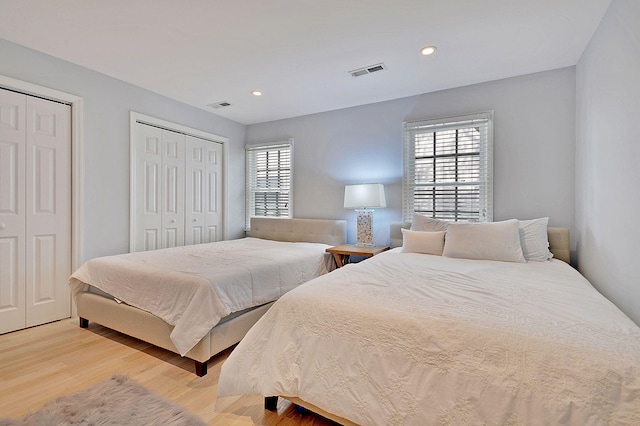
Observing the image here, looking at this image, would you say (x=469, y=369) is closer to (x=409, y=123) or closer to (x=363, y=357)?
(x=363, y=357)

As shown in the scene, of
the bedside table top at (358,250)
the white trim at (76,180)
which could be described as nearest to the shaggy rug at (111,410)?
the white trim at (76,180)

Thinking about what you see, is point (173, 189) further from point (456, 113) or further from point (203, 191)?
point (456, 113)

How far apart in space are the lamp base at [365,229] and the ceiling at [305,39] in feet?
5.03

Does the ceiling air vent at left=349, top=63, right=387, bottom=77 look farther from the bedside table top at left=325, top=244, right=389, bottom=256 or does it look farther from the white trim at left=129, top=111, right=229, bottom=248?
the white trim at left=129, top=111, right=229, bottom=248

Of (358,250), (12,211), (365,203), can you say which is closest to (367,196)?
(365,203)

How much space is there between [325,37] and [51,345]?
3.42 m

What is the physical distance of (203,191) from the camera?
14.6ft

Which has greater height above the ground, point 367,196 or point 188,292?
point 367,196

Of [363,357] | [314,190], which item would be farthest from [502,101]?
[363,357]

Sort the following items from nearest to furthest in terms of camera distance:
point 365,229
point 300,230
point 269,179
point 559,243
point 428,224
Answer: point 559,243
point 428,224
point 365,229
point 300,230
point 269,179

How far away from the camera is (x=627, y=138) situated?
1.81m

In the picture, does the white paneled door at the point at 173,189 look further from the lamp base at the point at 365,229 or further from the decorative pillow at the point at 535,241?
the decorative pillow at the point at 535,241

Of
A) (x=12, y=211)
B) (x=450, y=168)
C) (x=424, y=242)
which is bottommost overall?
(x=424, y=242)

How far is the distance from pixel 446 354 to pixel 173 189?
152 inches
